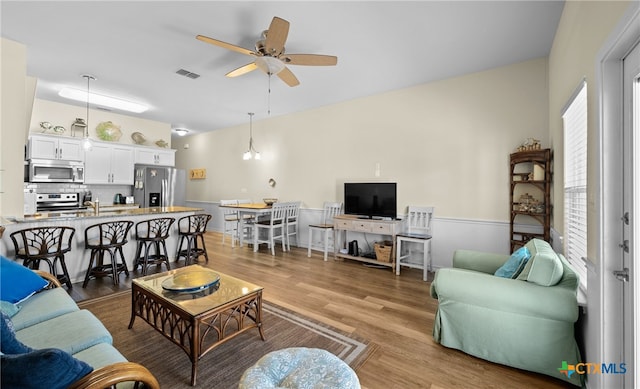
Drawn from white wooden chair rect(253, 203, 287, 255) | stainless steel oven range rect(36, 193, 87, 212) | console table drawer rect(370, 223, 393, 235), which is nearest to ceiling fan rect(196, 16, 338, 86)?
console table drawer rect(370, 223, 393, 235)

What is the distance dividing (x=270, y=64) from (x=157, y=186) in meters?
4.95

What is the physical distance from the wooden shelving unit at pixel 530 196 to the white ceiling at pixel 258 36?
1297 millimetres

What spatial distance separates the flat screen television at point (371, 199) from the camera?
4.35 meters

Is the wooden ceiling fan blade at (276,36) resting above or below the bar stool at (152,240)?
above

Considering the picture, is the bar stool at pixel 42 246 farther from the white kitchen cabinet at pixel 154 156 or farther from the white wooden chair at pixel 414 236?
the white wooden chair at pixel 414 236

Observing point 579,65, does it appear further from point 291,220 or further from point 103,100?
point 103,100

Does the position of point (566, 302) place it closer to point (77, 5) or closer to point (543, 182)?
point (543, 182)

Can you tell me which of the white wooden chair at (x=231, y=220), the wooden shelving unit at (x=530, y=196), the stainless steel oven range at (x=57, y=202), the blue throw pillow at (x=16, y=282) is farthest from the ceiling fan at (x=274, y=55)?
the stainless steel oven range at (x=57, y=202)

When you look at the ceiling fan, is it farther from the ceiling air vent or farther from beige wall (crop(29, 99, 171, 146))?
beige wall (crop(29, 99, 171, 146))

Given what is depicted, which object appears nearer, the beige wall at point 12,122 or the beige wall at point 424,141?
the beige wall at point 12,122

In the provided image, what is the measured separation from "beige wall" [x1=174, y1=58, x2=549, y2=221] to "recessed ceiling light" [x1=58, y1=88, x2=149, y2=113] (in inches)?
94.2

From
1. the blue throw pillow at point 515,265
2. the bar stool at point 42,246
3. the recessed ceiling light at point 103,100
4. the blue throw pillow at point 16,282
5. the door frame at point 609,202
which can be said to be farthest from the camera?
the recessed ceiling light at point 103,100

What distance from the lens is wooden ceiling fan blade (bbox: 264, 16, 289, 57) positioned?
220 centimetres

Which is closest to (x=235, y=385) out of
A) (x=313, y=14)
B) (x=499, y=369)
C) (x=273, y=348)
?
(x=273, y=348)
